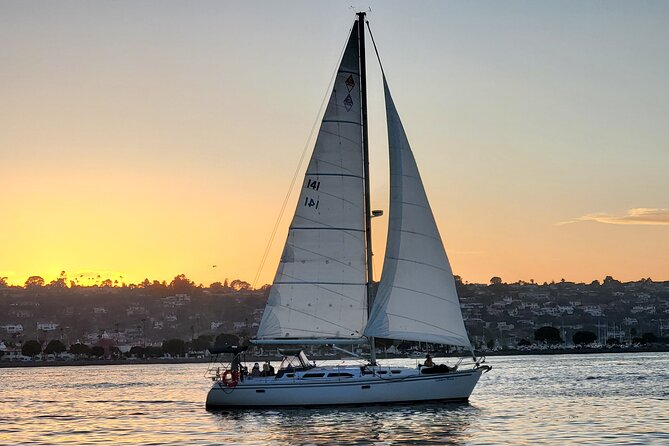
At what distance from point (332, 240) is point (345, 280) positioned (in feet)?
6.08

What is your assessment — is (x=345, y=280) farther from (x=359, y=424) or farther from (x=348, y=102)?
(x=348, y=102)

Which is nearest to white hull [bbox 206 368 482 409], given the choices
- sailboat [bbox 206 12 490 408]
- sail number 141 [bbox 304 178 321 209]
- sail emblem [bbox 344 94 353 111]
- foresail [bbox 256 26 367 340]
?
sailboat [bbox 206 12 490 408]

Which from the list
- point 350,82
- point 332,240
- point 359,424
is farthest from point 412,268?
point 350,82

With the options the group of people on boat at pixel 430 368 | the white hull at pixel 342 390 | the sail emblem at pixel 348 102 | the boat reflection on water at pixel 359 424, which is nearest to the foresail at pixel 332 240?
the sail emblem at pixel 348 102

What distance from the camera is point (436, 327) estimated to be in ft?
164

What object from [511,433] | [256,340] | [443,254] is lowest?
[511,433]

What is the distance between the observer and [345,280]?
49500mm

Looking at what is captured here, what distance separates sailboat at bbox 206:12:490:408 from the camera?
49.3m

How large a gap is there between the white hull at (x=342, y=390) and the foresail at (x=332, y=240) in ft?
6.69

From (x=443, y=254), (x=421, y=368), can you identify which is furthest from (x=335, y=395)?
(x=443, y=254)

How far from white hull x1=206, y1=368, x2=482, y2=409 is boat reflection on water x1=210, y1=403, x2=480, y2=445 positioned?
0.60 m

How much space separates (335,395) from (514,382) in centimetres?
3913

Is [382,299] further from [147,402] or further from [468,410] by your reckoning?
[147,402]

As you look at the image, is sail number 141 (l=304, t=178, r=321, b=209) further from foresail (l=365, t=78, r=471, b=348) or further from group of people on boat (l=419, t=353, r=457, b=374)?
group of people on boat (l=419, t=353, r=457, b=374)
